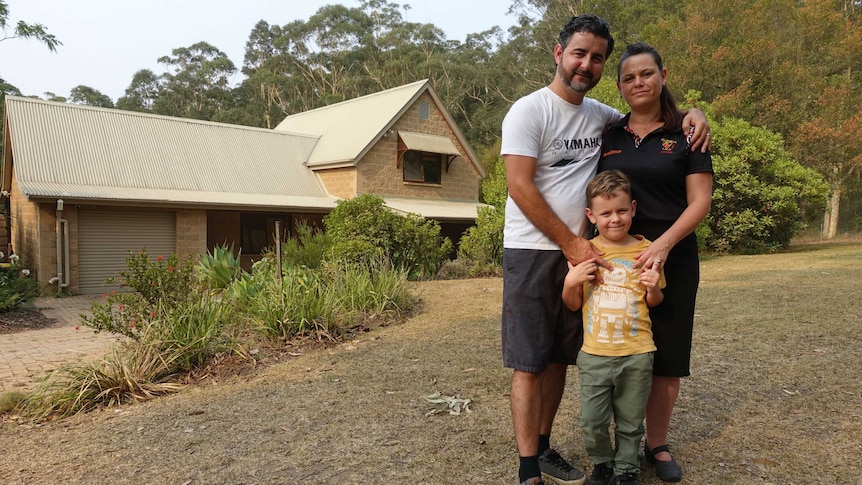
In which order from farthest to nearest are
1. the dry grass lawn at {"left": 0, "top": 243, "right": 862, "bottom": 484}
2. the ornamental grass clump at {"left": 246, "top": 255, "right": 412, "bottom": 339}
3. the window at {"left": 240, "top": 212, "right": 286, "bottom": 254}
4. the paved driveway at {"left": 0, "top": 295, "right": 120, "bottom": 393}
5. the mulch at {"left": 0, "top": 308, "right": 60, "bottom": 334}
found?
the window at {"left": 240, "top": 212, "right": 286, "bottom": 254}, the mulch at {"left": 0, "top": 308, "right": 60, "bottom": 334}, the ornamental grass clump at {"left": 246, "top": 255, "right": 412, "bottom": 339}, the paved driveway at {"left": 0, "top": 295, "right": 120, "bottom": 393}, the dry grass lawn at {"left": 0, "top": 243, "right": 862, "bottom": 484}

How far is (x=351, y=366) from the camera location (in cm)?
538

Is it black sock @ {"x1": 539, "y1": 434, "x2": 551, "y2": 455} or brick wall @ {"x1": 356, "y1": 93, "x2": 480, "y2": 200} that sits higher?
brick wall @ {"x1": 356, "y1": 93, "x2": 480, "y2": 200}

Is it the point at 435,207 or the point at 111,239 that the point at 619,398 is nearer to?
the point at 111,239

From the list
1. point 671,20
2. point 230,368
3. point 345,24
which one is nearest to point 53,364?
point 230,368

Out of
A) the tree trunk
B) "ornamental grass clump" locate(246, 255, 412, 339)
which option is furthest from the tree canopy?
"ornamental grass clump" locate(246, 255, 412, 339)

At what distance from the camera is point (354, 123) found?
65.6 feet

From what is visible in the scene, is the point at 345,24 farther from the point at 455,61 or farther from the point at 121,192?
the point at 121,192

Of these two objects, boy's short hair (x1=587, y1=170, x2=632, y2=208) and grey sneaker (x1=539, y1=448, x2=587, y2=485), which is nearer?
boy's short hair (x1=587, y1=170, x2=632, y2=208)

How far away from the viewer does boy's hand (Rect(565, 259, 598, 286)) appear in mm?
2570

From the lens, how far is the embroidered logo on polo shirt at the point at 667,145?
8.80 feet

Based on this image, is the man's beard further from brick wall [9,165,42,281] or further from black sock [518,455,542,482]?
brick wall [9,165,42,281]

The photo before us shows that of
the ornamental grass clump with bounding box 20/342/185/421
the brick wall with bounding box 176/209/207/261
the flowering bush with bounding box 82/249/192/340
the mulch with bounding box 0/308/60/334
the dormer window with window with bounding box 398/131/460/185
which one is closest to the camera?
the ornamental grass clump with bounding box 20/342/185/421

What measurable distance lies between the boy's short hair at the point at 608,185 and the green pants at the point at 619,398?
27.6 inches

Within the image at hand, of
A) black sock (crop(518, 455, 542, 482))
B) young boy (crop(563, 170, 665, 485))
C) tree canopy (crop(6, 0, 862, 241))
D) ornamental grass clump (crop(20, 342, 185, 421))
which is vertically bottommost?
ornamental grass clump (crop(20, 342, 185, 421))
